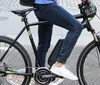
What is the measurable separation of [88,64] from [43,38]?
0.68 meters

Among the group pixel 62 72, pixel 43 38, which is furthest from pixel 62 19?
pixel 62 72

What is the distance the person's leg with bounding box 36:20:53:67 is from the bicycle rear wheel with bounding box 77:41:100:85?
0.51 meters

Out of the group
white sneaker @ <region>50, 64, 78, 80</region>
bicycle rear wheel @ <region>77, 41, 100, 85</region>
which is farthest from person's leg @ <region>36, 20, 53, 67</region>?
bicycle rear wheel @ <region>77, 41, 100, 85</region>

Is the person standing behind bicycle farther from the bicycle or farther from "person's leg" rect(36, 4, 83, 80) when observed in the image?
the bicycle

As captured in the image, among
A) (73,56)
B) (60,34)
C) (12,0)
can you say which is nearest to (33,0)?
(73,56)

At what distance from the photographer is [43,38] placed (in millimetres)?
4301

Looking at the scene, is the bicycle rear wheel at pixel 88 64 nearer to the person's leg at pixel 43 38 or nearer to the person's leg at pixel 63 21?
the person's leg at pixel 63 21

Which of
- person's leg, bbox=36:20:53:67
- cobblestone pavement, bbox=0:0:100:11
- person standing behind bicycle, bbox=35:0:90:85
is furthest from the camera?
cobblestone pavement, bbox=0:0:100:11

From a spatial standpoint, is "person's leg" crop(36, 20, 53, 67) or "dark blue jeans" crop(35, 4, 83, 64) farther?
"person's leg" crop(36, 20, 53, 67)

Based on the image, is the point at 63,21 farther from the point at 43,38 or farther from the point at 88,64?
the point at 88,64

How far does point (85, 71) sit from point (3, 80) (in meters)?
1.10

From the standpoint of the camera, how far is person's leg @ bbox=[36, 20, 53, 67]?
4.21 metres

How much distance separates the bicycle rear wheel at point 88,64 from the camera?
160 inches

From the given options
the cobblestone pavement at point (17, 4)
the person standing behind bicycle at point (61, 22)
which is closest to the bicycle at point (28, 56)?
the person standing behind bicycle at point (61, 22)
